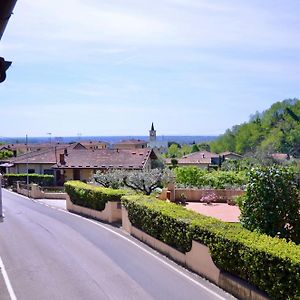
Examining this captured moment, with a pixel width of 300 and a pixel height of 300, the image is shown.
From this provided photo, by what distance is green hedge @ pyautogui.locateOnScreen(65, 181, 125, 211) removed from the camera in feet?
87.3

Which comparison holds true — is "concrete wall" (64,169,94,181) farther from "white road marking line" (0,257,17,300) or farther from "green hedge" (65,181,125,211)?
"white road marking line" (0,257,17,300)

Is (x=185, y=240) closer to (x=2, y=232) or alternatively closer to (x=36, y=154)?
(x=2, y=232)

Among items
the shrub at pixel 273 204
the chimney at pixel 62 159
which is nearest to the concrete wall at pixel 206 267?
the shrub at pixel 273 204

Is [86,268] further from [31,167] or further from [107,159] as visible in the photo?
[31,167]

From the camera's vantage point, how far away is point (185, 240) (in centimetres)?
1670

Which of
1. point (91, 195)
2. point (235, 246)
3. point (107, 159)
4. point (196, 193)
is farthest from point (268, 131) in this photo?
point (235, 246)

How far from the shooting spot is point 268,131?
436ft

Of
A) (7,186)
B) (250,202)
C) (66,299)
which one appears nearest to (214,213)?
(250,202)

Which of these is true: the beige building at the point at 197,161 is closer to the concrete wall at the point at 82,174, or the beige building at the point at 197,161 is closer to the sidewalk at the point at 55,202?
the concrete wall at the point at 82,174

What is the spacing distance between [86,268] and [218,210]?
49.7 ft

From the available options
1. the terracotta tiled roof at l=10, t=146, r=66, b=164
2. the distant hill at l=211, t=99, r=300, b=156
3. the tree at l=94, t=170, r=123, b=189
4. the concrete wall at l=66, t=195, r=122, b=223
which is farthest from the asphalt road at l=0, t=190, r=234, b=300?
the distant hill at l=211, t=99, r=300, b=156

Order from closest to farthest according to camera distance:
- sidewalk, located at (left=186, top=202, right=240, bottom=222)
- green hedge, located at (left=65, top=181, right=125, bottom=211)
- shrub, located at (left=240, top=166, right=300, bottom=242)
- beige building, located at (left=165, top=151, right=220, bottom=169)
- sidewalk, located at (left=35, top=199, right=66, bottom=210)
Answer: shrub, located at (left=240, top=166, right=300, bottom=242) < green hedge, located at (left=65, top=181, right=125, bottom=211) < sidewalk, located at (left=186, top=202, right=240, bottom=222) < sidewalk, located at (left=35, top=199, right=66, bottom=210) < beige building, located at (left=165, top=151, right=220, bottom=169)

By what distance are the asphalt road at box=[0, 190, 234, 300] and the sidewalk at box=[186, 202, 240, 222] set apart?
6576 millimetres

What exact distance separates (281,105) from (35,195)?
362 ft
